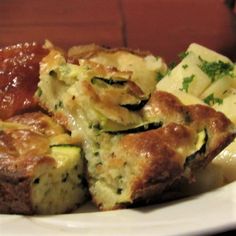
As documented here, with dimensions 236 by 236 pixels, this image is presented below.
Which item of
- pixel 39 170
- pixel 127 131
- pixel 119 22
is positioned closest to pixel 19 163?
pixel 39 170

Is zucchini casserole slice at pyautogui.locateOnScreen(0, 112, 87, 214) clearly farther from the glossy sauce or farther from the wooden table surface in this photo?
the wooden table surface

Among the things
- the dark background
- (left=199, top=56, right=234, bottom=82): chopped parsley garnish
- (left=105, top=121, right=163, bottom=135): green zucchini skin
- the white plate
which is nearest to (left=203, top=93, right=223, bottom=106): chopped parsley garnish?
(left=199, top=56, right=234, bottom=82): chopped parsley garnish

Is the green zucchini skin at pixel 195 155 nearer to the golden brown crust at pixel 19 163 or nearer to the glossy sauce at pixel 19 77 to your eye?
the golden brown crust at pixel 19 163

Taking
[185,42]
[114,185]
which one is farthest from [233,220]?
[185,42]

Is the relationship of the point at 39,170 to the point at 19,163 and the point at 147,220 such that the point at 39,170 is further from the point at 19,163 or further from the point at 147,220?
the point at 147,220

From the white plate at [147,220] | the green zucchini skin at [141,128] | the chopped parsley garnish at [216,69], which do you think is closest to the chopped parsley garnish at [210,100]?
the chopped parsley garnish at [216,69]

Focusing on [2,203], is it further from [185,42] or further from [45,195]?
[185,42]
